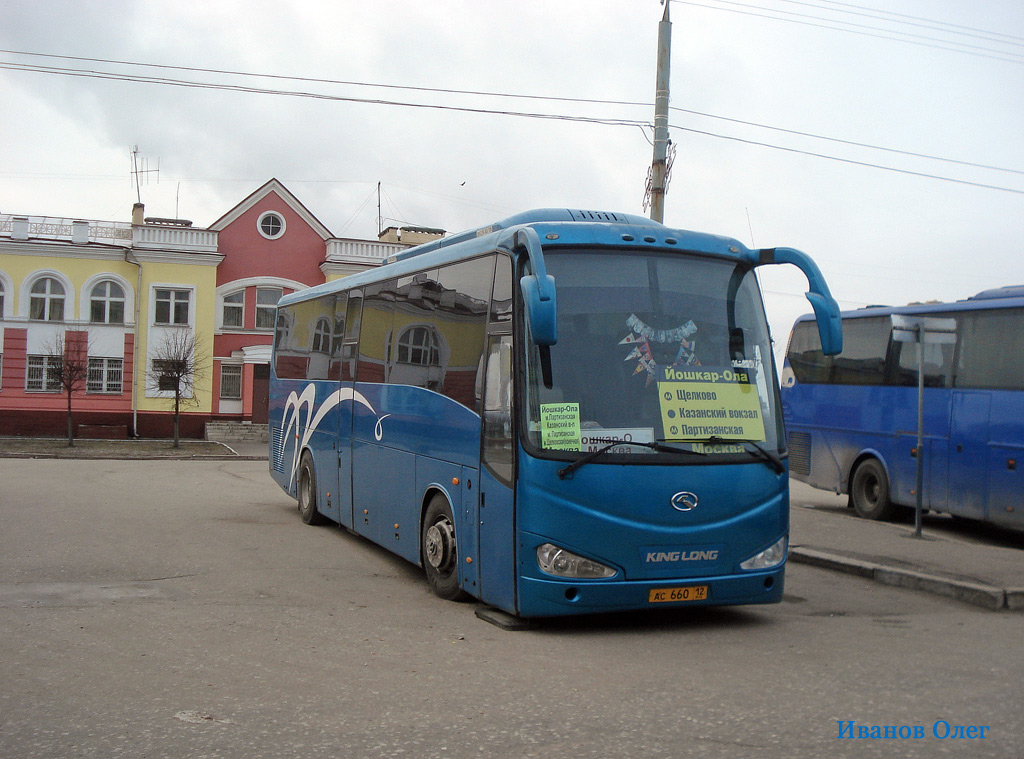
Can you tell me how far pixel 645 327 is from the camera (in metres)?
7.66

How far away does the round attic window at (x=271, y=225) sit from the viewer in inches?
1665

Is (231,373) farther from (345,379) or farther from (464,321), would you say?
(464,321)

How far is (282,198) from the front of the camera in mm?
42719

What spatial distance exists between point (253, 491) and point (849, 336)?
448 inches

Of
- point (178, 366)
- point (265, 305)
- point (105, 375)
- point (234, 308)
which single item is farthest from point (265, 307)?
point (105, 375)

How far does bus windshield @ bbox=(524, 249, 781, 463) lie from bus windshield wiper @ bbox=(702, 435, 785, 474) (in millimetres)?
12

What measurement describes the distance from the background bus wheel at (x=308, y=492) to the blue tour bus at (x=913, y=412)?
8725 millimetres

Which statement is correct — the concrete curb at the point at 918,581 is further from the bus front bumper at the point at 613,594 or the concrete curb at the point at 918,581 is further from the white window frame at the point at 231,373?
the white window frame at the point at 231,373

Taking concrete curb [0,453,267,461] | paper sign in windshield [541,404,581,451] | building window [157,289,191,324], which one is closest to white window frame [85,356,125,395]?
building window [157,289,191,324]

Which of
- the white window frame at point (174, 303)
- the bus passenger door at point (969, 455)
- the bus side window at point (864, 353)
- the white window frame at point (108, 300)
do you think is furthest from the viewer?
the white window frame at point (174, 303)

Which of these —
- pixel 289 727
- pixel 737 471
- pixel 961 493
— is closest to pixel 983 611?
pixel 737 471

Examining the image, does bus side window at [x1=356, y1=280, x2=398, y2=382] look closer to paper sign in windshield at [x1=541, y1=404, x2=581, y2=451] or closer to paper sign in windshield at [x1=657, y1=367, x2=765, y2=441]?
paper sign in windshield at [x1=541, y1=404, x2=581, y2=451]

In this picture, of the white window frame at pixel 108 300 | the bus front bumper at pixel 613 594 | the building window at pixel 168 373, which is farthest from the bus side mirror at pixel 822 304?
the white window frame at pixel 108 300

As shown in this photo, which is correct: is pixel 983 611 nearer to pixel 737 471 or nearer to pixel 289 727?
pixel 737 471
